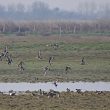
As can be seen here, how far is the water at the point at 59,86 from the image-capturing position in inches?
1366

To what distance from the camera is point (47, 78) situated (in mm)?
39688

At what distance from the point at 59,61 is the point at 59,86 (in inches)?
586

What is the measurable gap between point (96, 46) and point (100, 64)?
583 inches

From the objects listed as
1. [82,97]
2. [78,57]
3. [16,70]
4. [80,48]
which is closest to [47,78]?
[16,70]

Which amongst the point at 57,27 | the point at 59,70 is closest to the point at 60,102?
the point at 59,70

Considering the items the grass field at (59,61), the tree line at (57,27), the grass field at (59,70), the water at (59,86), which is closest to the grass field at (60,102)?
the grass field at (59,70)

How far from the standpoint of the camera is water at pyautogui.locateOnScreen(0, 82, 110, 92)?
3469 cm

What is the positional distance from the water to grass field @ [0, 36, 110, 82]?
72.9 inches

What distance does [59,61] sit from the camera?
5094 centimetres

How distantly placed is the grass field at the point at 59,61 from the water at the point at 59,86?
1852mm

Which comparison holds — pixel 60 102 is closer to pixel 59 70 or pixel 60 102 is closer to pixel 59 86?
pixel 59 86

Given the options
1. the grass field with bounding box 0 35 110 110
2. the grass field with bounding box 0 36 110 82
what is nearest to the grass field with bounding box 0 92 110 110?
the grass field with bounding box 0 35 110 110

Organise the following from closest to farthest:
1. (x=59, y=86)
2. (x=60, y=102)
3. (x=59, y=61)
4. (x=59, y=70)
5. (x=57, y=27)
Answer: (x=60, y=102), (x=59, y=86), (x=59, y=70), (x=59, y=61), (x=57, y=27)

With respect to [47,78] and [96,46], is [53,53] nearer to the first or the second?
[96,46]
